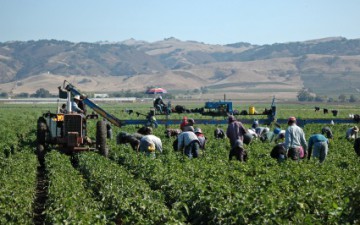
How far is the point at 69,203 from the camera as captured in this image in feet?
36.7

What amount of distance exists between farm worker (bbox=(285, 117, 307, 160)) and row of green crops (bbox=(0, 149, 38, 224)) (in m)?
6.59

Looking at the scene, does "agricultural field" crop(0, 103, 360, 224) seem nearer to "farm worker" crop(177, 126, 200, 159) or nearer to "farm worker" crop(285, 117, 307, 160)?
"farm worker" crop(177, 126, 200, 159)

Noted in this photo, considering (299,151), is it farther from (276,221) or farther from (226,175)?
(276,221)

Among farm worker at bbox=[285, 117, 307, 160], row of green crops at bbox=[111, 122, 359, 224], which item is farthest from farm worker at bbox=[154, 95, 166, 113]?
farm worker at bbox=[285, 117, 307, 160]

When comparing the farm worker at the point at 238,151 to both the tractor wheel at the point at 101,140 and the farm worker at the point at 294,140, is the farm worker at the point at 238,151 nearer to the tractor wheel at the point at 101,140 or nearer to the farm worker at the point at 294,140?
the farm worker at the point at 294,140

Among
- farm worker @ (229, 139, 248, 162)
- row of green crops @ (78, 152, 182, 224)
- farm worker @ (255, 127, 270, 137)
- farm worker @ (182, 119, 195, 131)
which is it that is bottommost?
farm worker @ (255, 127, 270, 137)

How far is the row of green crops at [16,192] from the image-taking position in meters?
11.4

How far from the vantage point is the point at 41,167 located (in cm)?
2294

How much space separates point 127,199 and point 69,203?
1.00 meters

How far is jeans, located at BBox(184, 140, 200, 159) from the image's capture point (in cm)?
1952

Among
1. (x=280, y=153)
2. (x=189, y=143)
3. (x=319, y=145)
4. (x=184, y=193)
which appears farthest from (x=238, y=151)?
(x=184, y=193)

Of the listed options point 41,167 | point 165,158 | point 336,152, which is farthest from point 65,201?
point 336,152

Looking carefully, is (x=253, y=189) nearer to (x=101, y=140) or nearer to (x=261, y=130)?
(x=101, y=140)

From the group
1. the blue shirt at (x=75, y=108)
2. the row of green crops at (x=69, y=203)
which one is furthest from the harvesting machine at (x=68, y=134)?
the row of green crops at (x=69, y=203)
